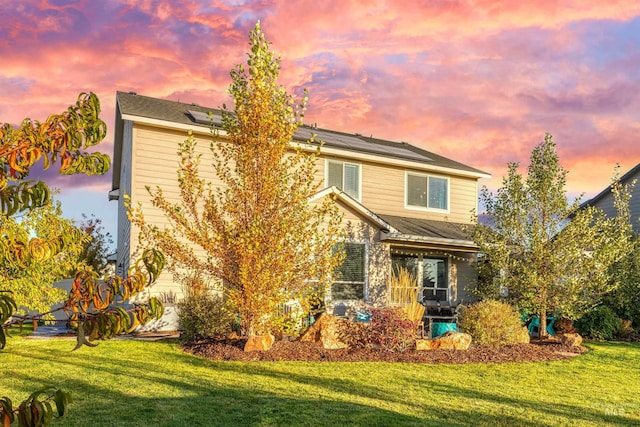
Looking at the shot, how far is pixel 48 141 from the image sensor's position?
351cm

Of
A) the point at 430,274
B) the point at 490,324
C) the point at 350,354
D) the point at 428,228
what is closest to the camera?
the point at 350,354

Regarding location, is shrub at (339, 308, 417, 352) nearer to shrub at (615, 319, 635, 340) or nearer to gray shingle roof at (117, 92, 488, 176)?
gray shingle roof at (117, 92, 488, 176)

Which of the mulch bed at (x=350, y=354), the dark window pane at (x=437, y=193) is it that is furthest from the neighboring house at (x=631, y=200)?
the mulch bed at (x=350, y=354)

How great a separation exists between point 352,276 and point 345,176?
13.3 ft

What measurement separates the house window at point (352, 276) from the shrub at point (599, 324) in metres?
6.75

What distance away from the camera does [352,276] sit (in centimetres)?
1811

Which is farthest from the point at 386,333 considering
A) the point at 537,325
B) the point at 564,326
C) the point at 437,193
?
the point at 437,193

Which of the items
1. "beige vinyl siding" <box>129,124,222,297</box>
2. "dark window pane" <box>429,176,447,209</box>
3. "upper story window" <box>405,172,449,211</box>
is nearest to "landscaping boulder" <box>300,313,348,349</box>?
"beige vinyl siding" <box>129,124,222,297</box>

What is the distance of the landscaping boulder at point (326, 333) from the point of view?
42.5 ft

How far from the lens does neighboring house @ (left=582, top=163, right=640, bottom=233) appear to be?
25.9m

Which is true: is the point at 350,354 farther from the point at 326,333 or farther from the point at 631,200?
the point at 631,200

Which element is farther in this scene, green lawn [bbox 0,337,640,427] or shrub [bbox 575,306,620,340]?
shrub [bbox 575,306,620,340]

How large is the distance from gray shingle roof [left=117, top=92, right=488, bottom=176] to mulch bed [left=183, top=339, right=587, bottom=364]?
6.74m

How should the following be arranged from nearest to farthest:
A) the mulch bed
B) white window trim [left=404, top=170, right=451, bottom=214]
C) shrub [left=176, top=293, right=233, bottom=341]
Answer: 1. the mulch bed
2. shrub [left=176, top=293, right=233, bottom=341]
3. white window trim [left=404, top=170, right=451, bottom=214]
